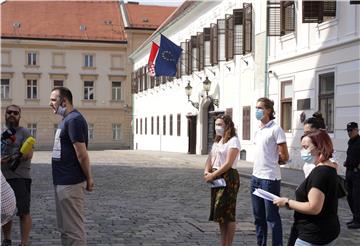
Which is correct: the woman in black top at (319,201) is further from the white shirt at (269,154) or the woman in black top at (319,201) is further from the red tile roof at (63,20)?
the red tile roof at (63,20)

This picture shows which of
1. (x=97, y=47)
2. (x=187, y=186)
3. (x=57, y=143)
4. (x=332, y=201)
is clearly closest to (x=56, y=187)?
(x=57, y=143)

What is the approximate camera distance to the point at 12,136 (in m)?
7.14

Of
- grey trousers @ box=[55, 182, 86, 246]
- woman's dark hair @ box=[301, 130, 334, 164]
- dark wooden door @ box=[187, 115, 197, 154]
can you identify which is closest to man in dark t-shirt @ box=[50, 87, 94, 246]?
grey trousers @ box=[55, 182, 86, 246]

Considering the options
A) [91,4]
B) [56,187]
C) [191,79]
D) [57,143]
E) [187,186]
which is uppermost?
[91,4]

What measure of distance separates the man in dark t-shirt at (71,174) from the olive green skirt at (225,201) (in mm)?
1578

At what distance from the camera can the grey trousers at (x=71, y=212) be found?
5992 millimetres

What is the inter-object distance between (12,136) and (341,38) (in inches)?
528

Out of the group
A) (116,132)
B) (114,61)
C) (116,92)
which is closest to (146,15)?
(114,61)

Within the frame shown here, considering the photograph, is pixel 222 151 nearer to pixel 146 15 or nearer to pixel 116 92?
pixel 116 92

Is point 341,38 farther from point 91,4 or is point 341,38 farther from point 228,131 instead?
point 91,4

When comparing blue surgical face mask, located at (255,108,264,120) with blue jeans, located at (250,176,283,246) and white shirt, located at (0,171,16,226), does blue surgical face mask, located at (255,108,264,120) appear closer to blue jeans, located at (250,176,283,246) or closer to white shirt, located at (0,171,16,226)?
blue jeans, located at (250,176,283,246)

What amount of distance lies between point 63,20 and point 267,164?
60082 mm

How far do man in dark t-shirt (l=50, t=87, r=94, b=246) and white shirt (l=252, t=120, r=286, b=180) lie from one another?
201cm

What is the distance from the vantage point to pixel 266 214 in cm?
677
